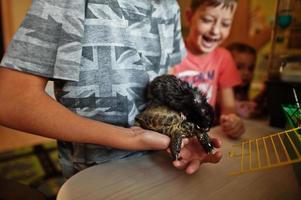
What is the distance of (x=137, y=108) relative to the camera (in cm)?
61

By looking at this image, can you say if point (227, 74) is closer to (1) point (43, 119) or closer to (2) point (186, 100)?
(2) point (186, 100)

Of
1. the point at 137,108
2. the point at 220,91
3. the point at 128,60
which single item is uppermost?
the point at 128,60

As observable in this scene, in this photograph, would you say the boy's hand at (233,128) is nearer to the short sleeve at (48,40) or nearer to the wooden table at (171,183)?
the wooden table at (171,183)

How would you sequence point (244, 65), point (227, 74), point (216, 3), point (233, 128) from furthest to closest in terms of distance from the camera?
point (244, 65) < point (227, 74) < point (216, 3) < point (233, 128)

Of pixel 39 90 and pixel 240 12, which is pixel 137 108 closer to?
pixel 39 90

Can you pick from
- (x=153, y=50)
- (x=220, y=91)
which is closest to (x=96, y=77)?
(x=153, y=50)

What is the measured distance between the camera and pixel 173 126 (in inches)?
20.1

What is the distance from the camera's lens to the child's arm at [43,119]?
1.48ft

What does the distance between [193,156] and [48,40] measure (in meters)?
0.32

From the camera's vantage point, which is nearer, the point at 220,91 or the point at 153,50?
the point at 153,50

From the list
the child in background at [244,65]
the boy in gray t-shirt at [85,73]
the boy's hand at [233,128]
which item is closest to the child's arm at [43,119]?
the boy in gray t-shirt at [85,73]

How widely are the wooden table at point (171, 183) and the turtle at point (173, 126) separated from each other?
0.17 ft

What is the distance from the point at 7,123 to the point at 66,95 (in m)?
Result: 0.11

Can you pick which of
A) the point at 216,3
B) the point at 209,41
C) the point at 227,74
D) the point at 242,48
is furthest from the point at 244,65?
the point at 216,3
